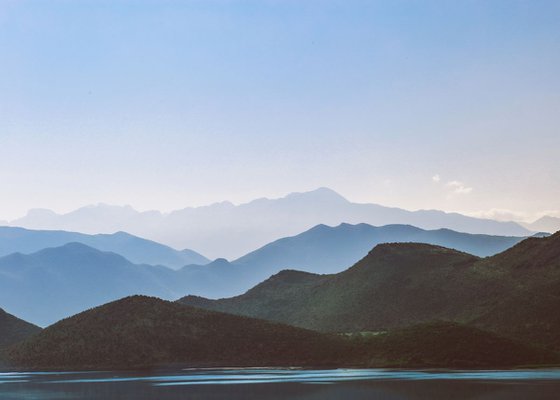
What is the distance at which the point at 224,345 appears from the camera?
478 ft

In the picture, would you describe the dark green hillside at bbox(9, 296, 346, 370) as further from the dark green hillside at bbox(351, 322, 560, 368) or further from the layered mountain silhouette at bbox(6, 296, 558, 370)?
the dark green hillside at bbox(351, 322, 560, 368)

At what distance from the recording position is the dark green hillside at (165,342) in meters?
140

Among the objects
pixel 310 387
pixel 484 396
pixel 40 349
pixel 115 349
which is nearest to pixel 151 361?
pixel 115 349

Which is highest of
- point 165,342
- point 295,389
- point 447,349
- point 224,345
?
point 165,342

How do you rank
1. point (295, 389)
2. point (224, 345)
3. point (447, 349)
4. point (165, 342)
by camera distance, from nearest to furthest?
point (295, 389) → point (447, 349) → point (224, 345) → point (165, 342)

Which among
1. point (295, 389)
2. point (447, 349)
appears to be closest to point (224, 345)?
point (447, 349)

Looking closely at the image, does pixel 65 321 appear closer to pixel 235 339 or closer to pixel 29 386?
pixel 235 339

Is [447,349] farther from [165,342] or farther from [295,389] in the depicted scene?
[295,389]

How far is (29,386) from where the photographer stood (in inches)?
3450

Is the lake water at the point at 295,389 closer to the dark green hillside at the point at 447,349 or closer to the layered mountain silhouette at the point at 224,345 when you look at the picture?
the dark green hillside at the point at 447,349

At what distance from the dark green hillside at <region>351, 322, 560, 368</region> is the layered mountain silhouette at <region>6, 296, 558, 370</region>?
5.8 inches

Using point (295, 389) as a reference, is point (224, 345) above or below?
above

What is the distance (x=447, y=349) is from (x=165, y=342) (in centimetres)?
4832

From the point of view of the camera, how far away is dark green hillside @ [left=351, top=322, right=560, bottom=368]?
12469 centimetres
